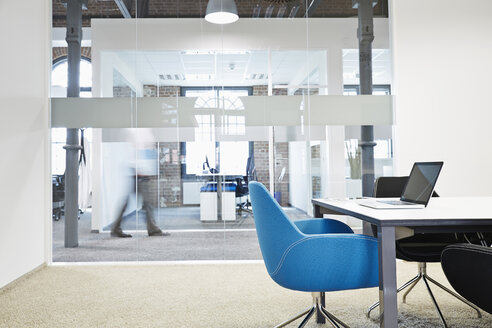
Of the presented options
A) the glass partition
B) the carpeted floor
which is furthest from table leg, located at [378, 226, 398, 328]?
the glass partition

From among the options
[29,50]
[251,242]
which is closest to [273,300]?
[251,242]

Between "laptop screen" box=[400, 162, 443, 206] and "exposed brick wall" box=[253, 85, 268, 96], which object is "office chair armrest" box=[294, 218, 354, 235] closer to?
"laptop screen" box=[400, 162, 443, 206]

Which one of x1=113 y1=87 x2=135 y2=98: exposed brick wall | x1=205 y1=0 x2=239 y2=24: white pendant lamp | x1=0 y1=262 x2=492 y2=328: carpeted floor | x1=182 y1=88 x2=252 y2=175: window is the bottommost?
x1=0 y1=262 x2=492 y2=328: carpeted floor

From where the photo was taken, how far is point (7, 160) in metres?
3.50

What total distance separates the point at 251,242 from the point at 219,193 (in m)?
0.64

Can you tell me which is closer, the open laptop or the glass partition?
the open laptop

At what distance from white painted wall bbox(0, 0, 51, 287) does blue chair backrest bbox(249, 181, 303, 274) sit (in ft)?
8.25

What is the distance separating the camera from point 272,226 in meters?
1.96

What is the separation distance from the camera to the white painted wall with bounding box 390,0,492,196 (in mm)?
4383

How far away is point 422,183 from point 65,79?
12.3 feet

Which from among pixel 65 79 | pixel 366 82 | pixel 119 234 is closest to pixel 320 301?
pixel 119 234

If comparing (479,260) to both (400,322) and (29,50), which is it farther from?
(29,50)

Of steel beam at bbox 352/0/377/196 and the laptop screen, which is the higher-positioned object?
steel beam at bbox 352/0/377/196

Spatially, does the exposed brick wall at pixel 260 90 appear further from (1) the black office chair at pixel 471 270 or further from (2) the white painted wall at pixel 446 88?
(1) the black office chair at pixel 471 270
